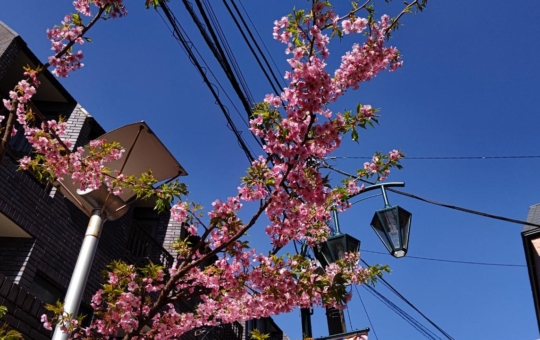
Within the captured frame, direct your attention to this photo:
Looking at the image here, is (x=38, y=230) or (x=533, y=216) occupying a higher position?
(x=533, y=216)

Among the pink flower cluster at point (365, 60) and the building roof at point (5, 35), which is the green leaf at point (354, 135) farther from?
the building roof at point (5, 35)

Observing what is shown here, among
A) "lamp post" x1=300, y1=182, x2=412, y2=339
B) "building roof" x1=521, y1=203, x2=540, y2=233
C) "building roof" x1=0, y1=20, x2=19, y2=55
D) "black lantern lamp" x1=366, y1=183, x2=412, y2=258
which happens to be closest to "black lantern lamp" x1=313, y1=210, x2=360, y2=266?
"lamp post" x1=300, y1=182, x2=412, y2=339

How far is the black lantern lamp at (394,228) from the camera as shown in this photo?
5.69 metres

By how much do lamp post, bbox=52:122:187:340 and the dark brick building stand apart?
2310mm

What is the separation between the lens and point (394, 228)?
227 inches

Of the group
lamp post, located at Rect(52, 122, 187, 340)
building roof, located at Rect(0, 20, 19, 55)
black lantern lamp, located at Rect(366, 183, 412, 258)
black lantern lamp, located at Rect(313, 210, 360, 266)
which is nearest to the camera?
lamp post, located at Rect(52, 122, 187, 340)

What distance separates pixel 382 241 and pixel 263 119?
2.63 meters

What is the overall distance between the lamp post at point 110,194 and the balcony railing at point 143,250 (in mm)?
5851

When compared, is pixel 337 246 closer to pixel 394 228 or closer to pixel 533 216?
pixel 394 228

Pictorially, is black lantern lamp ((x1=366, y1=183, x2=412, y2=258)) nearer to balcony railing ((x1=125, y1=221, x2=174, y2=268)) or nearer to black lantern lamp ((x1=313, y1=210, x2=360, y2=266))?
black lantern lamp ((x1=313, y1=210, x2=360, y2=266))

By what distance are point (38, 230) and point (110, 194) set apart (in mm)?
4240

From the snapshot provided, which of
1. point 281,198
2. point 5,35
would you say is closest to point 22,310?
point 281,198

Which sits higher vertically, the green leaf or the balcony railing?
the balcony railing

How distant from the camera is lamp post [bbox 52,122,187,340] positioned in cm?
355
